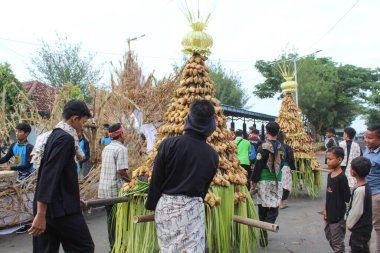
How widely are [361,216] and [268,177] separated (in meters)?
1.52

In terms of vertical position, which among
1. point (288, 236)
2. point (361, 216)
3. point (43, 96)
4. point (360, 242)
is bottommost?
point (288, 236)

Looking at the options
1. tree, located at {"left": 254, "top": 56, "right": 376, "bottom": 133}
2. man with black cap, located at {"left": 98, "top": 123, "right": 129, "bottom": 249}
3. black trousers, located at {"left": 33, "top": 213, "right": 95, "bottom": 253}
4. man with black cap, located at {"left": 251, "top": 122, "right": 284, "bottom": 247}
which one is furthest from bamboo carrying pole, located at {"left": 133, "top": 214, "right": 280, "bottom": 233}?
tree, located at {"left": 254, "top": 56, "right": 376, "bottom": 133}

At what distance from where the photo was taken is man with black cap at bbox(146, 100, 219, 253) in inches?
106

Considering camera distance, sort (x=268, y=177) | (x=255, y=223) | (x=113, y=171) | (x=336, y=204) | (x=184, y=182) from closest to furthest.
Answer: (x=184, y=182)
(x=255, y=223)
(x=336, y=204)
(x=113, y=171)
(x=268, y=177)

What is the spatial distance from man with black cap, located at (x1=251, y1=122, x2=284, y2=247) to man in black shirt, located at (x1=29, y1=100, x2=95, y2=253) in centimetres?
276

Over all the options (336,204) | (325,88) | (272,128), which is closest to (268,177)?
(272,128)

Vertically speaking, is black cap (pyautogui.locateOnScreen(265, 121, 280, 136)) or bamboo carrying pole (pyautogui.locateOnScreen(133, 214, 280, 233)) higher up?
black cap (pyautogui.locateOnScreen(265, 121, 280, 136))

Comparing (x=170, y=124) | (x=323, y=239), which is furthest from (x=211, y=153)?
(x=323, y=239)

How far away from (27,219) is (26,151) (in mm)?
1074

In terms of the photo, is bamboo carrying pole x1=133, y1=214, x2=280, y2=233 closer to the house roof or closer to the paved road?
the paved road

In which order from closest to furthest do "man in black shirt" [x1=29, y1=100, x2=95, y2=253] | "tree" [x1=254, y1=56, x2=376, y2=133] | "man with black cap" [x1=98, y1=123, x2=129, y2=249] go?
1. "man in black shirt" [x1=29, y1=100, x2=95, y2=253]
2. "man with black cap" [x1=98, y1=123, x2=129, y2=249]
3. "tree" [x1=254, y1=56, x2=376, y2=133]

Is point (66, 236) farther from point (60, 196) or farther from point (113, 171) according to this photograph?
point (113, 171)

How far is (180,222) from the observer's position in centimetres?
275

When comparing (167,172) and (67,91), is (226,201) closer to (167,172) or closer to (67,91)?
(167,172)
